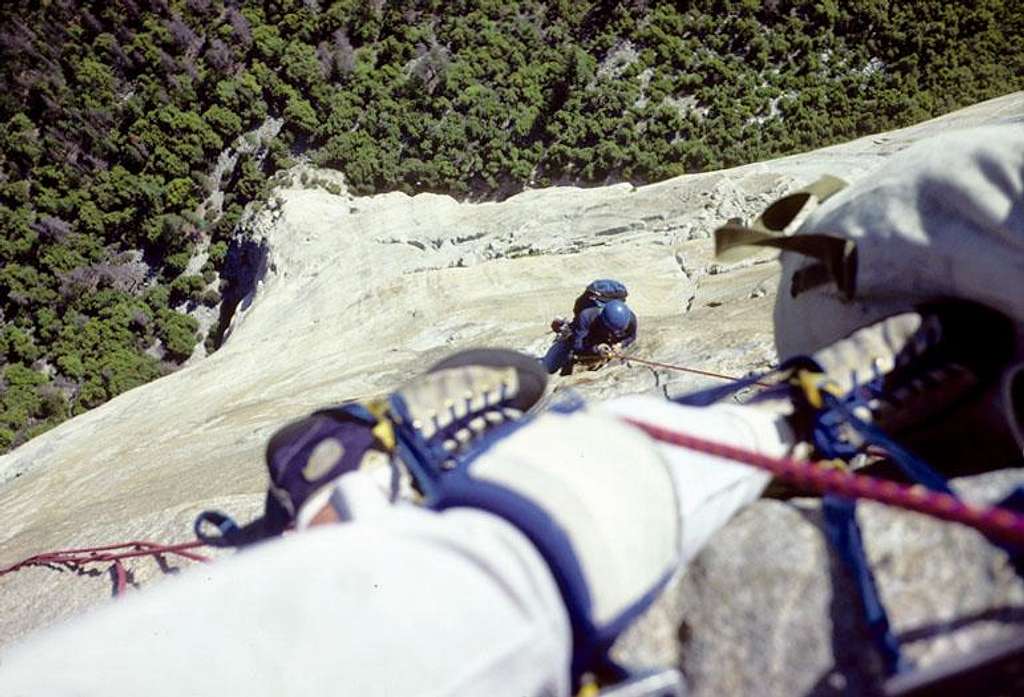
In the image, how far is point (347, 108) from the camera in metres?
25.4

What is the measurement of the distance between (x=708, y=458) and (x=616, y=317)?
11.6 feet

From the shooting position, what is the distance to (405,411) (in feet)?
5.14

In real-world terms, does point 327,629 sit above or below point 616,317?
above

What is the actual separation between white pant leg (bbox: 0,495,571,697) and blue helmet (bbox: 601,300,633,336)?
3885 millimetres

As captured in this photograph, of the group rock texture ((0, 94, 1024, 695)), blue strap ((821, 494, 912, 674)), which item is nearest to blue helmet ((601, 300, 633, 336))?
rock texture ((0, 94, 1024, 695))

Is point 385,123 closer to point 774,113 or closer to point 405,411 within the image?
point 774,113

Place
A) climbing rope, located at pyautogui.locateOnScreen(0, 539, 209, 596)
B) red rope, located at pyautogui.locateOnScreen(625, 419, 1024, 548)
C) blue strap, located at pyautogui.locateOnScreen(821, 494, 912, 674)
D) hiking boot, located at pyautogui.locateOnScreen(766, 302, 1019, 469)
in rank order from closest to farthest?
1. red rope, located at pyautogui.locateOnScreen(625, 419, 1024, 548)
2. blue strap, located at pyautogui.locateOnScreen(821, 494, 912, 674)
3. hiking boot, located at pyautogui.locateOnScreen(766, 302, 1019, 469)
4. climbing rope, located at pyautogui.locateOnScreen(0, 539, 209, 596)

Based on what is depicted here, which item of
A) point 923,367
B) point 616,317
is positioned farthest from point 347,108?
point 923,367

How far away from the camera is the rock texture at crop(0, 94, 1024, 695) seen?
1060 millimetres

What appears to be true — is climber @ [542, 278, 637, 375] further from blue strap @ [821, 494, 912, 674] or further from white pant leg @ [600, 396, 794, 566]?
blue strap @ [821, 494, 912, 674]

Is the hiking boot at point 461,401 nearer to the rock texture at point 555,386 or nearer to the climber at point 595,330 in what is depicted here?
the rock texture at point 555,386

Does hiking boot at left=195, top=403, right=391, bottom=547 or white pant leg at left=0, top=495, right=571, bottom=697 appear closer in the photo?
white pant leg at left=0, top=495, right=571, bottom=697

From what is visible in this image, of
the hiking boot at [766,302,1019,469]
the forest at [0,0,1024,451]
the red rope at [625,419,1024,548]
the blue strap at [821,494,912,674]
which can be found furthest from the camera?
the forest at [0,0,1024,451]

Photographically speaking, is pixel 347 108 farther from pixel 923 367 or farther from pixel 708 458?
pixel 708 458
